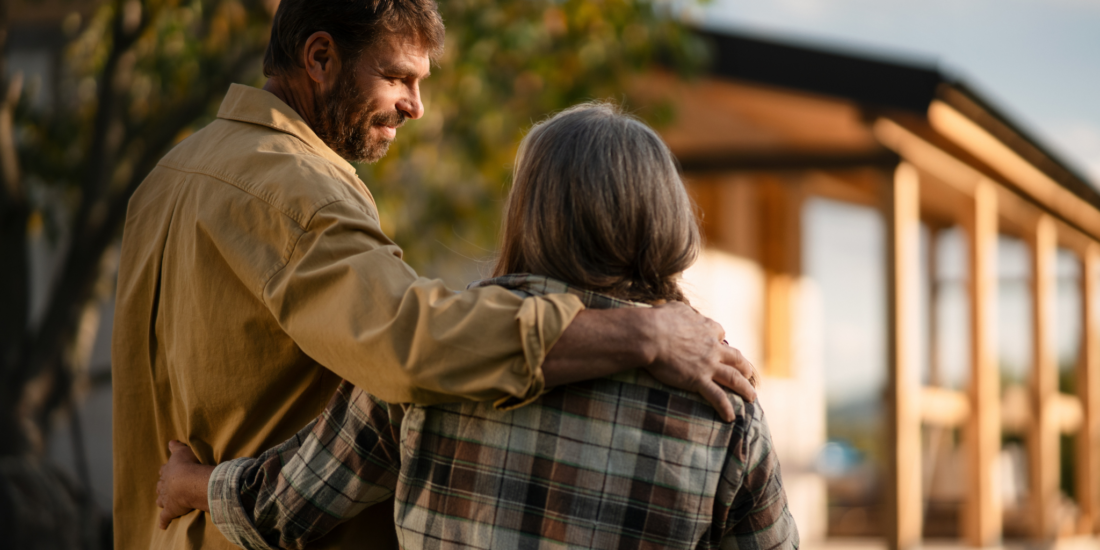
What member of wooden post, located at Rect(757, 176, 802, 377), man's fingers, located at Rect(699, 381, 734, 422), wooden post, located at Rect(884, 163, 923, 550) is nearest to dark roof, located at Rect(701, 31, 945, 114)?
wooden post, located at Rect(884, 163, 923, 550)

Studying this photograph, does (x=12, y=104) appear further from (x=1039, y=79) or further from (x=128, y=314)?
(x=1039, y=79)

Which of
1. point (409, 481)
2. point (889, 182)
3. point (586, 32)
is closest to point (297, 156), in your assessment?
point (409, 481)

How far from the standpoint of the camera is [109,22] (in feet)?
20.0

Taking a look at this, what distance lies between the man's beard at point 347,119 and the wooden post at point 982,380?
8290 millimetres

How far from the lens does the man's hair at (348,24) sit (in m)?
2.13

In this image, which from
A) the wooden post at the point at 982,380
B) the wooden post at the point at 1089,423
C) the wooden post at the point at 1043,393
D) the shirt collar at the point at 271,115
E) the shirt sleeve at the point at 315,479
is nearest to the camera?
the shirt sleeve at the point at 315,479

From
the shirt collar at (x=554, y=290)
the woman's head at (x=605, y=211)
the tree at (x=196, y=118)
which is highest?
the tree at (x=196, y=118)

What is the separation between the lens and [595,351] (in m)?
1.66

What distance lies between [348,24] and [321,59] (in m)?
0.09

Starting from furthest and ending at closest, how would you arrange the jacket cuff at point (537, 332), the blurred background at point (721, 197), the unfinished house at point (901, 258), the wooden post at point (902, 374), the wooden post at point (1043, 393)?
the wooden post at point (1043, 393) < the unfinished house at point (901, 258) < the wooden post at point (902, 374) < the blurred background at point (721, 197) < the jacket cuff at point (537, 332)

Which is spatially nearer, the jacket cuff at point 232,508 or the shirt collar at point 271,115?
the jacket cuff at point 232,508

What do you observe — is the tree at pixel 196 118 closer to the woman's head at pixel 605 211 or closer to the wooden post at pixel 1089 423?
the woman's head at pixel 605 211

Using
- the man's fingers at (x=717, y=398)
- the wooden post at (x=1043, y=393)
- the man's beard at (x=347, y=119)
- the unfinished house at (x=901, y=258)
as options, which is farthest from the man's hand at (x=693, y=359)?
the wooden post at (x=1043, y=393)

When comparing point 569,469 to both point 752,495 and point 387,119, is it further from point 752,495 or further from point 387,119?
point 387,119
